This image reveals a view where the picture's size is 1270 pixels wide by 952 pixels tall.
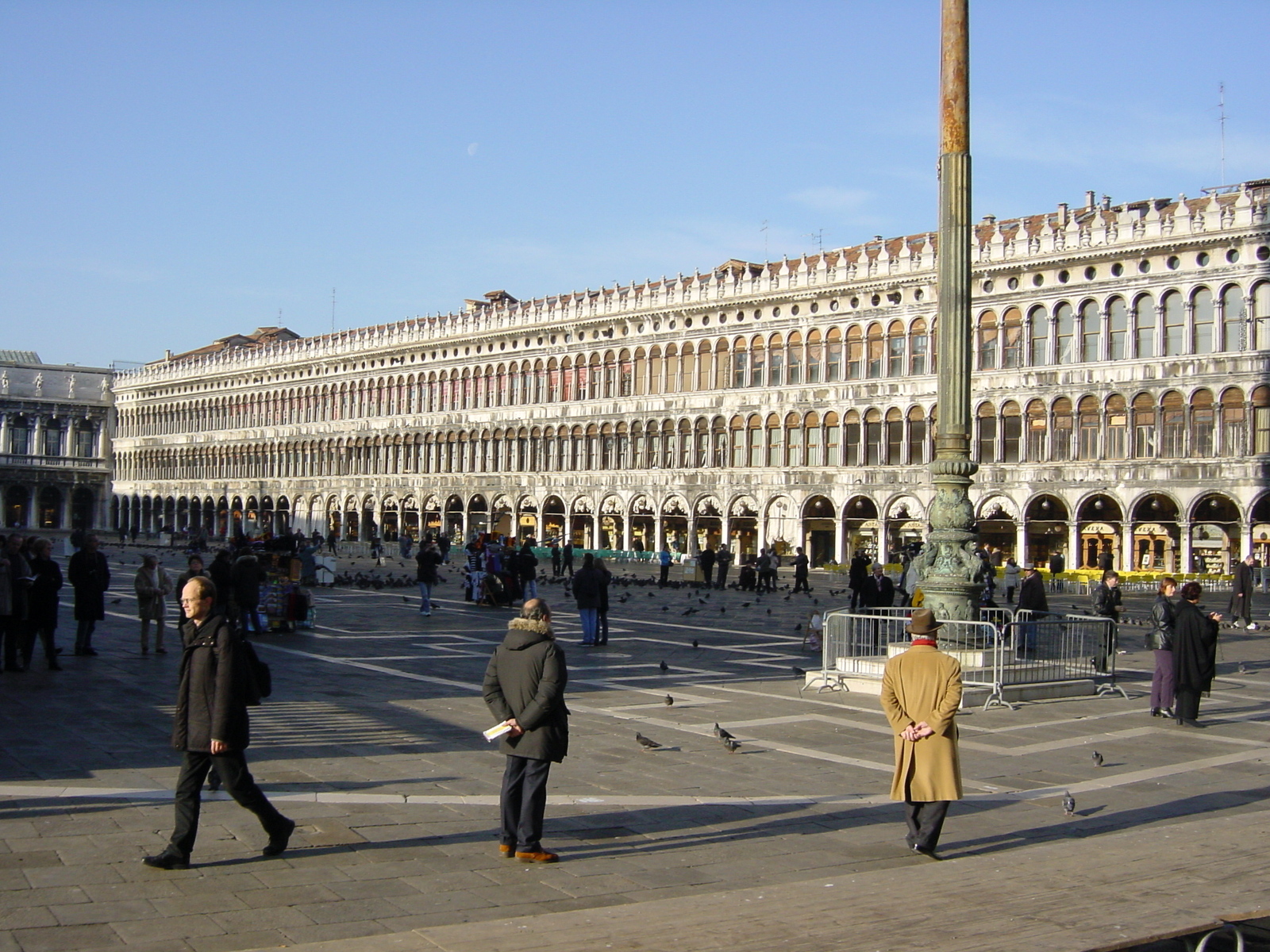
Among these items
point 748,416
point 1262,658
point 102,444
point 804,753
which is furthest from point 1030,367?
point 102,444

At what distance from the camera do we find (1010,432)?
166 ft

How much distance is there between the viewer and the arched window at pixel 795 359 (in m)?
57.6

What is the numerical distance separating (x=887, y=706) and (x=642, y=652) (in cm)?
1251

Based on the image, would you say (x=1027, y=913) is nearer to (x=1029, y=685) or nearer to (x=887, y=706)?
(x=887, y=706)

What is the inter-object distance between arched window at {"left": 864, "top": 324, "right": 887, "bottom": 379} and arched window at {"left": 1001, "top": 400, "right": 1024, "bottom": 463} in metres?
5.88

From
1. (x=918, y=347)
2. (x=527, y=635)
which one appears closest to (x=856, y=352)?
(x=918, y=347)

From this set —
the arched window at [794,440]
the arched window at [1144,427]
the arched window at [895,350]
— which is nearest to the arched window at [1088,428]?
the arched window at [1144,427]

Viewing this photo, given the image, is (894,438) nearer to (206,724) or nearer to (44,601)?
(44,601)

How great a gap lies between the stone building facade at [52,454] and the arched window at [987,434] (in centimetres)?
7981

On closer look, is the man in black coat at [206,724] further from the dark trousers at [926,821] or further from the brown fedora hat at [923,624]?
the brown fedora hat at [923,624]

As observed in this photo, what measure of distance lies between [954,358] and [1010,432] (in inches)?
1432

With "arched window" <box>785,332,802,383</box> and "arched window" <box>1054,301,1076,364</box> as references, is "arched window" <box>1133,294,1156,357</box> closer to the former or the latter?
"arched window" <box>1054,301,1076,364</box>

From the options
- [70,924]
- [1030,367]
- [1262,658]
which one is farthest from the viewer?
[1030,367]

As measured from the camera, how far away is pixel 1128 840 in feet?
25.4
